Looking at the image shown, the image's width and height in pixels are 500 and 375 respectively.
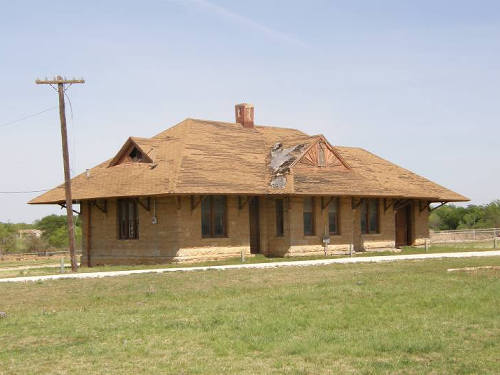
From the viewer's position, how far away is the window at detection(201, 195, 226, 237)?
29.5 metres

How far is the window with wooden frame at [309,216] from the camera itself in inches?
1241

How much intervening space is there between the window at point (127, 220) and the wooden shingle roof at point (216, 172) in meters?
1.08

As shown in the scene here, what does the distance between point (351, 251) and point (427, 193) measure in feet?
28.2

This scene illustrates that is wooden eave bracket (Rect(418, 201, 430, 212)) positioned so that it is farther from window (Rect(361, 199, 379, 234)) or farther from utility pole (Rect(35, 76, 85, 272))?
utility pole (Rect(35, 76, 85, 272))

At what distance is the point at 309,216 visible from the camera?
1247 inches

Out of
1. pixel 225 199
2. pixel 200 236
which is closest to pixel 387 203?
pixel 225 199

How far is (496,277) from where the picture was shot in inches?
711

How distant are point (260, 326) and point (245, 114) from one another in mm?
25356

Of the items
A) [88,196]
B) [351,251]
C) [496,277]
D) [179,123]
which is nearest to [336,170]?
[351,251]

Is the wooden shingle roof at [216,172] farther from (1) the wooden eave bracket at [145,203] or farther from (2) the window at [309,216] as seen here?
(2) the window at [309,216]

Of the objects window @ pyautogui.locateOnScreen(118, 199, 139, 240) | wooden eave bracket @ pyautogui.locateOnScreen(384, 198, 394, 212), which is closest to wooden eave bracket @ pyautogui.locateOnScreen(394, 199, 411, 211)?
wooden eave bracket @ pyautogui.locateOnScreen(384, 198, 394, 212)

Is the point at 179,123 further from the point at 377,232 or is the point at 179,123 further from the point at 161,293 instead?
the point at 161,293

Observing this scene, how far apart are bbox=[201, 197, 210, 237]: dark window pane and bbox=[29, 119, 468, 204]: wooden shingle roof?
3.68ft

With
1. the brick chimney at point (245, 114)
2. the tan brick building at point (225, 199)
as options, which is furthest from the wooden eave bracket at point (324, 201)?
the brick chimney at point (245, 114)
